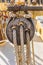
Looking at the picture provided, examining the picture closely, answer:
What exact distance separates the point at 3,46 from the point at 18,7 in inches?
44.9

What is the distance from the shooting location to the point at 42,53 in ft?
4.90

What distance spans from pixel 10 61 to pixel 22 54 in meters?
0.65

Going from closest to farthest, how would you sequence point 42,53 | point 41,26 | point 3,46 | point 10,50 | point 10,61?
1. point 10,61
2. point 42,53
3. point 10,50
4. point 3,46
5. point 41,26

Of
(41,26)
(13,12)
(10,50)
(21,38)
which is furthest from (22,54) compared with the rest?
(41,26)

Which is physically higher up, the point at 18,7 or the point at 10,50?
the point at 18,7

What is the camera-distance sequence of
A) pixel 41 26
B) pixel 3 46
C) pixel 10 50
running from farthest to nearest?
pixel 41 26, pixel 3 46, pixel 10 50

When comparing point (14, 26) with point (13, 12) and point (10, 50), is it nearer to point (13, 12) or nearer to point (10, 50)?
point (13, 12)

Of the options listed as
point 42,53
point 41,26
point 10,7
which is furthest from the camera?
point 41,26

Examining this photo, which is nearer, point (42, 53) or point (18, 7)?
point (18, 7)

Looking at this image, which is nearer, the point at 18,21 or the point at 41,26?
the point at 18,21

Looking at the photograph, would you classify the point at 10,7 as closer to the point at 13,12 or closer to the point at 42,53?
the point at 13,12

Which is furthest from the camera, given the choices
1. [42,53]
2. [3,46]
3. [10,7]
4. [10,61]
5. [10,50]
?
[3,46]

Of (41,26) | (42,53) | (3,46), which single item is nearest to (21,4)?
(42,53)

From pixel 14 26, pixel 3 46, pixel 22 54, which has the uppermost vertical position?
pixel 14 26
